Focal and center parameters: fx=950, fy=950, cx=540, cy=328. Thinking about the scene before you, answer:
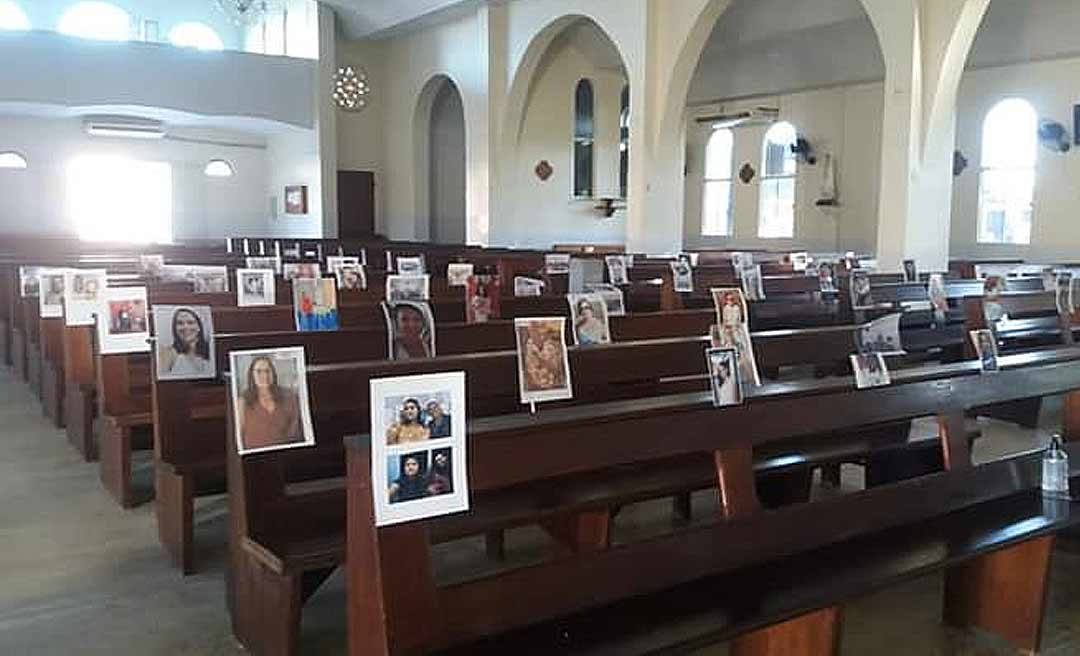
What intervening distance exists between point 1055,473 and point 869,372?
0.61m

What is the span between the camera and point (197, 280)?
460 centimetres

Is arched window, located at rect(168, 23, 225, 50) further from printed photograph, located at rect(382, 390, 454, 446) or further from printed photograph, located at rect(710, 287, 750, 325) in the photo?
printed photograph, located at rect(382, 390, 454, 446)

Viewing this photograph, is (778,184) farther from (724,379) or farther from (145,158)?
(724,379)

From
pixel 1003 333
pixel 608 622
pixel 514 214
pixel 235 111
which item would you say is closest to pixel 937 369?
pixel 608 622

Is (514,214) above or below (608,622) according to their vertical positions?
above

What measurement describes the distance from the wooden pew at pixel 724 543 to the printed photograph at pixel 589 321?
587mm

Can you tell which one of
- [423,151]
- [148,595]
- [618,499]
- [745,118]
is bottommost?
[148,595]

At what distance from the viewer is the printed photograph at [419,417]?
1427 millimetres

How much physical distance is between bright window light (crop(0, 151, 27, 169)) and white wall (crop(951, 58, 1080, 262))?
1223 cm

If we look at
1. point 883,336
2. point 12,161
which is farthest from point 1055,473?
point 12,161

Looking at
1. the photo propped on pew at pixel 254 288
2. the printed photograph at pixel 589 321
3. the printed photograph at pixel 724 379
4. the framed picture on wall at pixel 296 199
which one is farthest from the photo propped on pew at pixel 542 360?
the framed picture on wall at pixel 296 199

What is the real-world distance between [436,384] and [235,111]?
40.4ft

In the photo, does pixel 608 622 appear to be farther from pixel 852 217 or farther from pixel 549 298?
pixel 852 217

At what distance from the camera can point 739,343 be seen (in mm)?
2408
